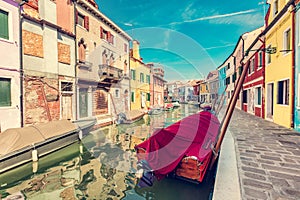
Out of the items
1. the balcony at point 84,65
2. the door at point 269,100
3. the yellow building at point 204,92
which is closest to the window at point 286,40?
the door at point 269,100

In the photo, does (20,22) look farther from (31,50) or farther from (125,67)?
(125,67)

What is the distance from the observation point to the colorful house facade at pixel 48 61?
8.15 metres

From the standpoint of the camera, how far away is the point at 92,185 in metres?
4.27

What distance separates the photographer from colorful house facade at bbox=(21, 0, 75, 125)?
26.7 ft

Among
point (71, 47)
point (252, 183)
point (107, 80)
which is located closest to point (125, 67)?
point (107, 80)

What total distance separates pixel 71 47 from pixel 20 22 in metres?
3.27

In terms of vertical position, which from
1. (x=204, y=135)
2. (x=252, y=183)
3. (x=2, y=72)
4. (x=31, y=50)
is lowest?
(x=252, y=183)

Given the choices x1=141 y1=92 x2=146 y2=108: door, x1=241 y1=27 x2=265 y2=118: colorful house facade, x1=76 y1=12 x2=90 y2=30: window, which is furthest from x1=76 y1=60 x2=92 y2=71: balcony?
x1=241 y1=27 x2=265 y2=118: colorful house facade

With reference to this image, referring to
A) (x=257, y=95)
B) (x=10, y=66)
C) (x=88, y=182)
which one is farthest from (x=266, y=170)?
(x=257, y=95)

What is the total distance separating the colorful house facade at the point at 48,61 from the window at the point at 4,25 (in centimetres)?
77

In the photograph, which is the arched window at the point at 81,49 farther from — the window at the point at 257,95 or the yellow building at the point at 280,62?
the window at the point at 257,95

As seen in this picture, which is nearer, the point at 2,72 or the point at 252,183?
the point at 252,183

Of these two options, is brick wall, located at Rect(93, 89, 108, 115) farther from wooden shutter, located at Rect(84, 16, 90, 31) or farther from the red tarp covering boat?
the red tarp covering boat

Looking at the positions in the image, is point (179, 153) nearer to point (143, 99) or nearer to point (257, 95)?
point (257, 95)
